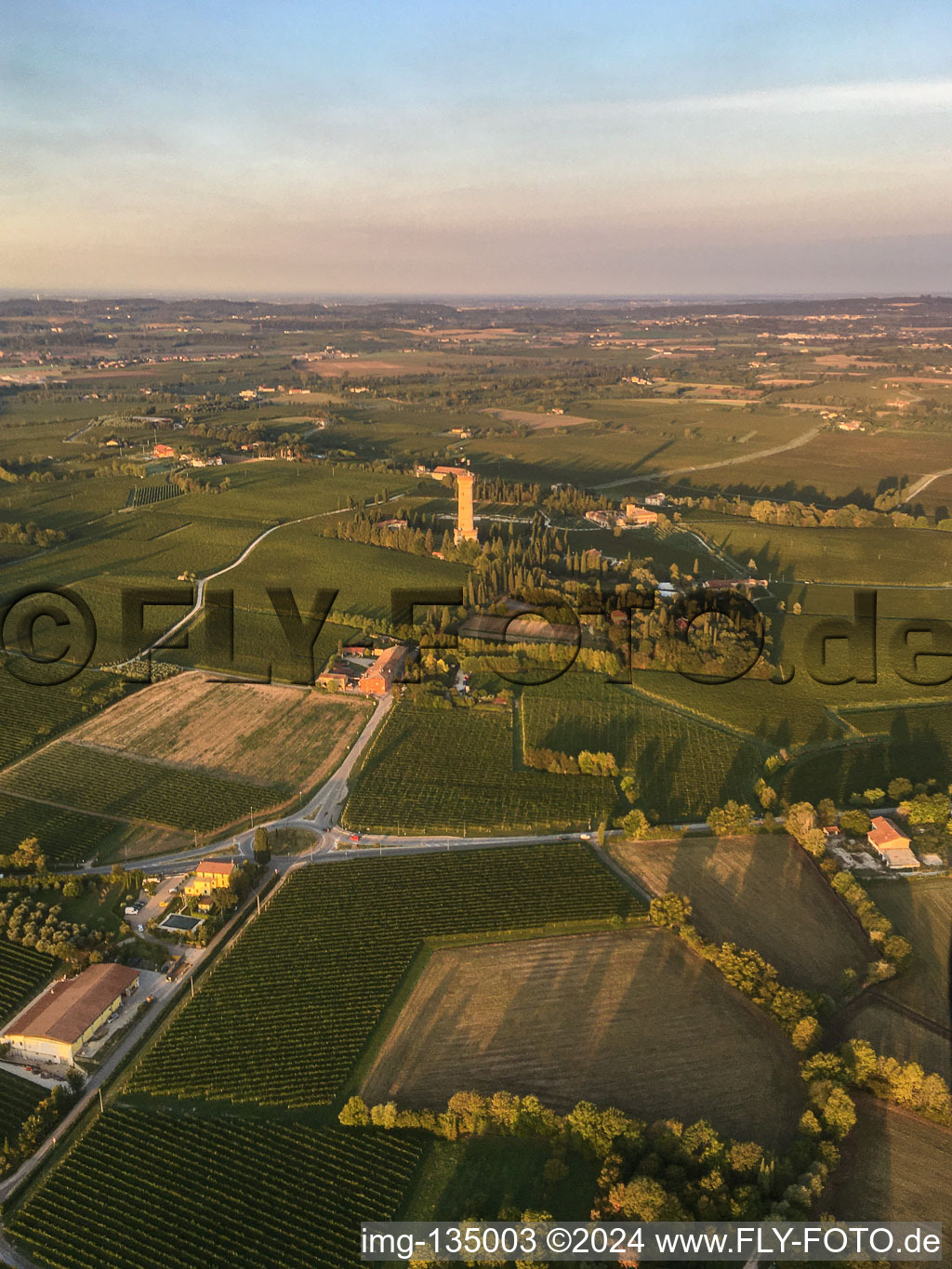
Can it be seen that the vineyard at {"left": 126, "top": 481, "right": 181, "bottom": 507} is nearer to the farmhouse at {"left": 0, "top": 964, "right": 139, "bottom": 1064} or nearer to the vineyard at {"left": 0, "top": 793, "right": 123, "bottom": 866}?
the vineyard at {"left": 0, "top": 793, "right": 123, "bottom": 866}

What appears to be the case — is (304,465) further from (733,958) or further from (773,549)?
(733,958)

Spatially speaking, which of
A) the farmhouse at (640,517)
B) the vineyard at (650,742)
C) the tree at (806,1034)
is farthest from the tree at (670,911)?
the farmhouse at (640,517)


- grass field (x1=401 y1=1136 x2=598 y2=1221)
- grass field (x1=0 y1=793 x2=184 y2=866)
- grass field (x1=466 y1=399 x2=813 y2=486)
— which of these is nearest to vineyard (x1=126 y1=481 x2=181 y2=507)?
grass field (x1=466 y1=399 x2=813 y2=486)

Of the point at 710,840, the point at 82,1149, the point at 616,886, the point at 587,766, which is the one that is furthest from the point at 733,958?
the point at 82,1149

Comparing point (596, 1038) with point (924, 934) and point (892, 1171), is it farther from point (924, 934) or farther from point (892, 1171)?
point (924, 934)

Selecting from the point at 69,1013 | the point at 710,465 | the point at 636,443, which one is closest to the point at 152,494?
the point at 636,443
